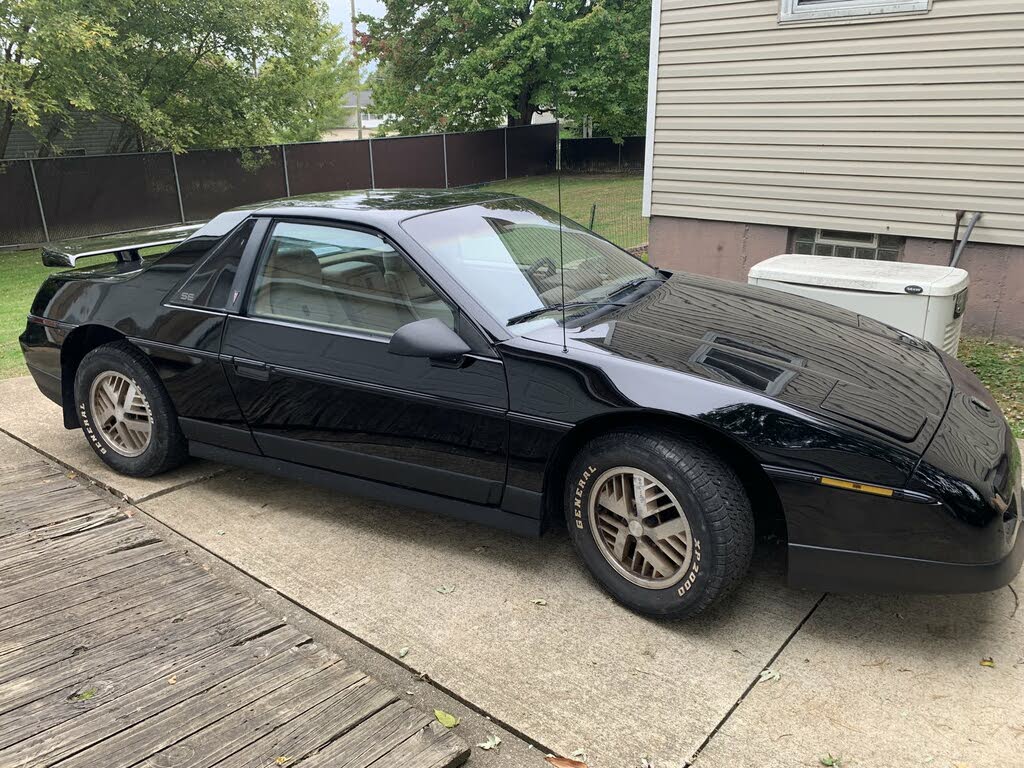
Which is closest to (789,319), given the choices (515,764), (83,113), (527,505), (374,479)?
(527,505)

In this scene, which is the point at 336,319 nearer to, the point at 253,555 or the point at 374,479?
the point at 374,479

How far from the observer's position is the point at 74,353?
4.50 meters

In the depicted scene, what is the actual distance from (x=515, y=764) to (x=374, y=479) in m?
1.49

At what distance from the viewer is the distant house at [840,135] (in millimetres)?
6484

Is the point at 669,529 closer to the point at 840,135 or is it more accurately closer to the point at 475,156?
the point at 840,135

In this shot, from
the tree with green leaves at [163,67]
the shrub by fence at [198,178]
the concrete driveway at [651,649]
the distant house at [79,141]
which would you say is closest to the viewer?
the concrete driveway at [651,649]

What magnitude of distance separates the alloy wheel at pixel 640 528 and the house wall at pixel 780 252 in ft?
17.5

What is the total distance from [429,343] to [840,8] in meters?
5.92

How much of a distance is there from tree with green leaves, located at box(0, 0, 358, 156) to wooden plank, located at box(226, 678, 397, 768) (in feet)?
49.1

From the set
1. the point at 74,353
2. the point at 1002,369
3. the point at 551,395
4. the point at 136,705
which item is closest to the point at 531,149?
the point at 1002,369

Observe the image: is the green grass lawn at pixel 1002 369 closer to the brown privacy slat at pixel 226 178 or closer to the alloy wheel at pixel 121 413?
the alloy wheel at pixel 121 413

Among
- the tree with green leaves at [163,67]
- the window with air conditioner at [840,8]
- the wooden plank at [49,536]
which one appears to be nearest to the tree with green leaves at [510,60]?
the tree with green leaves at [163,67]

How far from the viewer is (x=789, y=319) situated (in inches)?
138

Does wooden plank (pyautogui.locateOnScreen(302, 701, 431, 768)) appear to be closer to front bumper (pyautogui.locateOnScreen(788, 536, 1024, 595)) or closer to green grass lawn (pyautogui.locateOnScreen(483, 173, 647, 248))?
front bumper (pyautogui.locateOnScreen(788, 536, 1024, 595))
